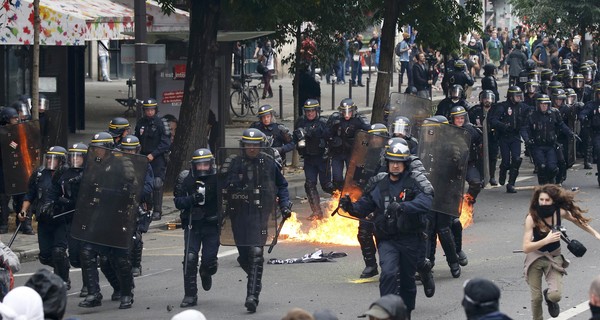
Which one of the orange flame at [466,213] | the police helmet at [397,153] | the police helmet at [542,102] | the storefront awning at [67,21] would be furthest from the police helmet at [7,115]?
the police helmet at [542,102]

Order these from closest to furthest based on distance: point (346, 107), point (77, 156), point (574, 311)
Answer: point (574, 311)
point (77, 156)
point (346, 107)

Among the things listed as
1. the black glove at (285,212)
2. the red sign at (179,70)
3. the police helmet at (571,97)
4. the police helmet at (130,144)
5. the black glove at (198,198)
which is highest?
the red sign at (179,70)

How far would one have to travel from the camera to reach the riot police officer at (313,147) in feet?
55.5

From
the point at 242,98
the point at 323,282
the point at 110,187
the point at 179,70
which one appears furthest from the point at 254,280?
the point at 242,98

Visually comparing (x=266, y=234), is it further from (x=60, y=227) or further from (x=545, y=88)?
(x=545, y=88)

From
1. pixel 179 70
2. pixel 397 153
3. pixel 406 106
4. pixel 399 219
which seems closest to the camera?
Answer: pixel 399 219

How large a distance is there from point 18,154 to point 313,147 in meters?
3.68

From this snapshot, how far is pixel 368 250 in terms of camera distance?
13.2 m

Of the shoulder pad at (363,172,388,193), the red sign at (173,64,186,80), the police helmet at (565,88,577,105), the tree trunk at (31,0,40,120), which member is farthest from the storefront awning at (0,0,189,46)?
the shoulder pad at (363,172,388,193)

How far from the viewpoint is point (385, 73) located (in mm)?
21766

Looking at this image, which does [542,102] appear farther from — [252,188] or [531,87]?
[252,188]

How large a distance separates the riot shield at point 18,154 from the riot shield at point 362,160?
4.03 meters

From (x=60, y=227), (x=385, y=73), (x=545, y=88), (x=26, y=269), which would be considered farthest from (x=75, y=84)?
(x=60, y=227)

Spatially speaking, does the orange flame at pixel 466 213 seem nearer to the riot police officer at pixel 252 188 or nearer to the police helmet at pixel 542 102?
the police helmet at pixel 542 102
